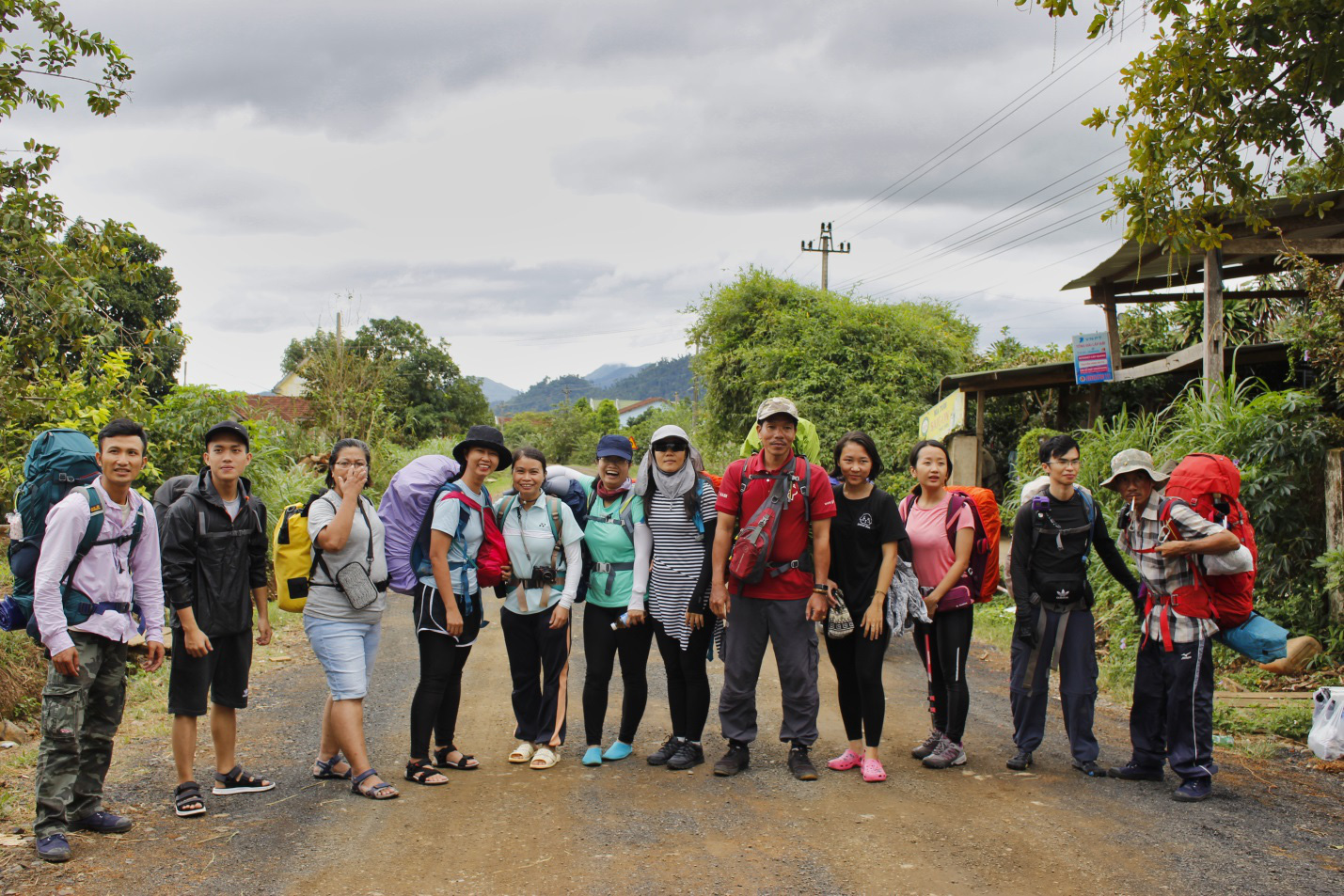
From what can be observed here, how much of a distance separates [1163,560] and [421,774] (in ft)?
13.0

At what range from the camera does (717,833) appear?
4324 millimetres

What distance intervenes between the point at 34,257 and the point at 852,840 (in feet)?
21.5

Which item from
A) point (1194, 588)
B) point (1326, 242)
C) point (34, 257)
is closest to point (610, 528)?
point (1194, 588)

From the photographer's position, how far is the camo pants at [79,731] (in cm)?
411

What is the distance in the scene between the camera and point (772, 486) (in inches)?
202

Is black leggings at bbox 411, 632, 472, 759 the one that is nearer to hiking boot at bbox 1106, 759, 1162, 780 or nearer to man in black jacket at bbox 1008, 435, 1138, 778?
man in black jacket at bbox 1008, 435, 1138, 778

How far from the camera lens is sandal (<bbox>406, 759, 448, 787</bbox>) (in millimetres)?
5059

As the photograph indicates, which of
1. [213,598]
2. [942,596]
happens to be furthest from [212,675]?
[942,596]

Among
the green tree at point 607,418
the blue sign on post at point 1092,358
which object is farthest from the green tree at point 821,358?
the green tree at point 607,418

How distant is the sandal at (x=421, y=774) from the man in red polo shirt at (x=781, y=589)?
4.77 ft

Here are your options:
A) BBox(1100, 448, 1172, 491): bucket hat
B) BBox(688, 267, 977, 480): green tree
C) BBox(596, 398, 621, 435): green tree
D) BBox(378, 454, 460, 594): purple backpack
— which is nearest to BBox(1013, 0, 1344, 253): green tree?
BBox(1100, 448, 1172, 491): bucket hat

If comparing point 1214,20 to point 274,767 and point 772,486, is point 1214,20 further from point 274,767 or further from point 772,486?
point 274,767

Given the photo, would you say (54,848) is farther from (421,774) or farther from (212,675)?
(421,774)

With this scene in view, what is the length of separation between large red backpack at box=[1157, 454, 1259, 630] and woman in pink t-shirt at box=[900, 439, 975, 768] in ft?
3.43
